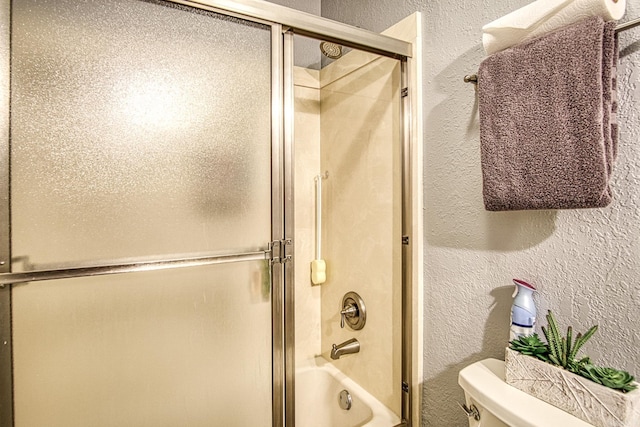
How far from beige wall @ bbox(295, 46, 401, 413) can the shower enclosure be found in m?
0.48

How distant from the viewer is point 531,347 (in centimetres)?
80

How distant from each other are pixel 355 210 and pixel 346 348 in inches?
→ 26.1

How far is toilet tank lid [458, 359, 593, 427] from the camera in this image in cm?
70

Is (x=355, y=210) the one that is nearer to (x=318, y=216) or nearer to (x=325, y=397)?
(x=318, y=216)

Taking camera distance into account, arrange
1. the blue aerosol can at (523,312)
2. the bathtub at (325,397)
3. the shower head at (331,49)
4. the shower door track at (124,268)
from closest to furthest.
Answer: the shower door track at (124,268), the blue aerosol can at (523,312), the shower head at (331,49), the bathtub at (325,397)

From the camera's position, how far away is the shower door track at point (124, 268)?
74 cm

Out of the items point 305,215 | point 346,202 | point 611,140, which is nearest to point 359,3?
point 346,202

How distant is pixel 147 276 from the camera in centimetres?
87

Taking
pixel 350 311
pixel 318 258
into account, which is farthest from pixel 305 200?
pixel 350 311

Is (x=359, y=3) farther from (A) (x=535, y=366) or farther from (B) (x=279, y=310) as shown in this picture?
(A) (x=535, y=366)

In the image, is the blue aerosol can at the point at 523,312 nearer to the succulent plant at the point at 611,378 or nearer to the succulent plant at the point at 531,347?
the succulent plant at the point at 531,347

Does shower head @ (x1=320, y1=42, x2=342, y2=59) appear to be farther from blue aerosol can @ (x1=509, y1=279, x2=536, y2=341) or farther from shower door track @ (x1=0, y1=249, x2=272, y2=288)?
blue aerosol can @ (x1=509, y1=279, x2=536, y2=341)

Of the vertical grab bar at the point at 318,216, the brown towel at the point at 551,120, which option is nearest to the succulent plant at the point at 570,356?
the brown towel at the point at 551,120

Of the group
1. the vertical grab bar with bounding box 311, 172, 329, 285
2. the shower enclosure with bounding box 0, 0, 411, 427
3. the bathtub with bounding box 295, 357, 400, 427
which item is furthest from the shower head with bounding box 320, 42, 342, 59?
the bathtub with bounding box 295, 357, 400, 427
